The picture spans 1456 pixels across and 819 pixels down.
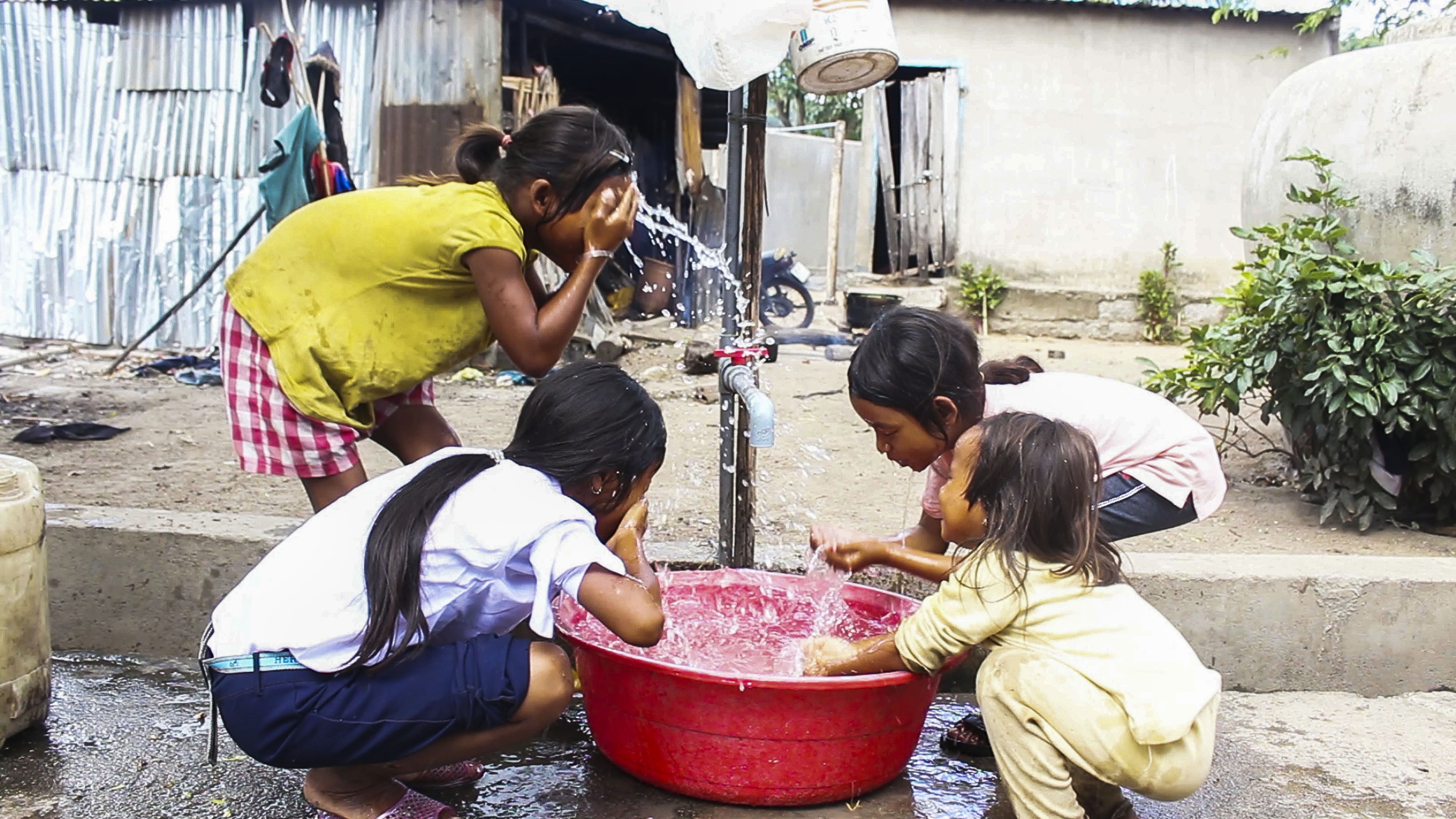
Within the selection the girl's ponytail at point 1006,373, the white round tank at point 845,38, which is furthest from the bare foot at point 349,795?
the white round tank at point 845,38

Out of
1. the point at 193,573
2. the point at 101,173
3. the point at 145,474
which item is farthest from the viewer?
the point at 101,173

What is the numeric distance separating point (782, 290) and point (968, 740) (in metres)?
9.41

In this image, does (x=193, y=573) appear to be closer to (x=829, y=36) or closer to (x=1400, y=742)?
(x=829, y=36)

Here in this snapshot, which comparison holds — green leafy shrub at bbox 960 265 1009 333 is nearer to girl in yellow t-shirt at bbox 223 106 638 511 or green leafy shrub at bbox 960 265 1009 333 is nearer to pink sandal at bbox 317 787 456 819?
girl in yellow t-shirt at bbox 223 106 638 511

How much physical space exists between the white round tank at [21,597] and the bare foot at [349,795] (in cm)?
70

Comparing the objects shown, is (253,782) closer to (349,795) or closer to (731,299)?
(349,795)

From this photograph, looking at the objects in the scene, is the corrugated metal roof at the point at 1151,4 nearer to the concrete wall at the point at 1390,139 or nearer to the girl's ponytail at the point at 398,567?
the concrete wall at the point at 1390,139

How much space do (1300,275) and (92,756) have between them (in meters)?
3.57

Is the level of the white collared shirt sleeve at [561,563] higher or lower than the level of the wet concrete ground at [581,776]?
higher

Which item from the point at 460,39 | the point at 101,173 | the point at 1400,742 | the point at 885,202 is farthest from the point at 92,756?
the point at 885,202

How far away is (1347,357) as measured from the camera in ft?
11.4

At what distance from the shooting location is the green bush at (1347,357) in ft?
11.4

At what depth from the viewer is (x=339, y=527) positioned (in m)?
1.78

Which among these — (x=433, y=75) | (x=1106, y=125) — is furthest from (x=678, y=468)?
(x=1106, y=125)
